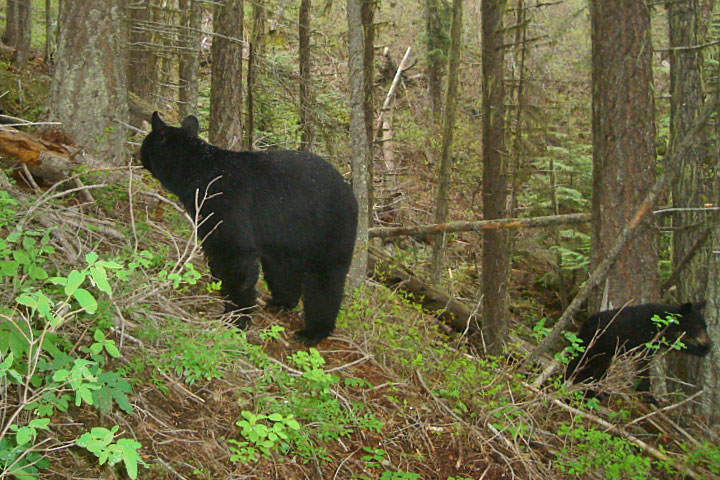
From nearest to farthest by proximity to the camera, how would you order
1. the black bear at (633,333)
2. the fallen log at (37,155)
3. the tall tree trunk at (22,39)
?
1. the fallen log at (37,155)
2. the black bear at (633,333)
3. the tall tree trunk at (22,39)

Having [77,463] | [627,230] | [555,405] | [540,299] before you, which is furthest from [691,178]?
[77,463]

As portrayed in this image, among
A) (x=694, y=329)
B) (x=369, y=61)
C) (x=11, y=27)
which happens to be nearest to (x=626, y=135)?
(x=694, y=329)

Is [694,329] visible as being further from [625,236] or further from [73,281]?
[73,281]

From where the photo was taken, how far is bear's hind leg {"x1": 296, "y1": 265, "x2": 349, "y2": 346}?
5.55 metres

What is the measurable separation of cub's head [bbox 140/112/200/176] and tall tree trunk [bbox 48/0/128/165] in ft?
2.71

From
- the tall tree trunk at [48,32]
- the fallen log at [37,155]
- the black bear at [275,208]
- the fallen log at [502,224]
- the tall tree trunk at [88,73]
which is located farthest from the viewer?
the tall tree trunk at [48,32]

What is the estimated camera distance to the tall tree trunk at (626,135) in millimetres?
6789

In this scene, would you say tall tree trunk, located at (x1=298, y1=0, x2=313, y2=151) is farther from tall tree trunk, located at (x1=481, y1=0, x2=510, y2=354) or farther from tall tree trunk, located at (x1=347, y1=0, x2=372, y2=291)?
tall tree trunk, located at (x1=481, y1=0, x2=510, y2=354)

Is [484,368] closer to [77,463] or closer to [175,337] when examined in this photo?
[175,337]

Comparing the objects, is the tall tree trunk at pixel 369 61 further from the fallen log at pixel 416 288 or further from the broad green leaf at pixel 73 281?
the broad green leaf at pixel 73 281

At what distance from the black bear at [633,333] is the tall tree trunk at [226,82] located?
5.26 meters

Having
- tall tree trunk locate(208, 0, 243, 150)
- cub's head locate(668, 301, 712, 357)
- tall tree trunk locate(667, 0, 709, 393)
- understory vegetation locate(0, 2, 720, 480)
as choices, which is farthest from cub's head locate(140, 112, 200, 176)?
tall tree trunk locate(667, 0, 709, 393)

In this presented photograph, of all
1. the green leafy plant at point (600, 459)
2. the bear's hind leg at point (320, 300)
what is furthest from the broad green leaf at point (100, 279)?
the green leafy plant at point (600, 459)

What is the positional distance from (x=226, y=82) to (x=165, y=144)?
3111 millimetres
